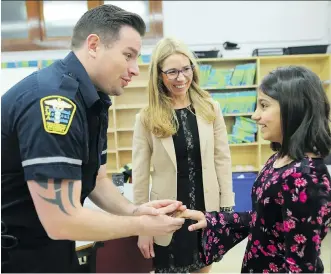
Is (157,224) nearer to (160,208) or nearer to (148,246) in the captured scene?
(160,208)

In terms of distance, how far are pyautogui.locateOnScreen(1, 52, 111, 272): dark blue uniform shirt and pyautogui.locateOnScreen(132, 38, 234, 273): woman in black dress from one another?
25.0 inches

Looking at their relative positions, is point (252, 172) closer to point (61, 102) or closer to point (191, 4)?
point (191, 4)

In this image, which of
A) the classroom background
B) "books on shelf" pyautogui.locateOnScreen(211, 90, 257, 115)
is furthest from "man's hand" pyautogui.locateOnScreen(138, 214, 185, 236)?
"books on shelf" pyautogui.locateOnScreen(211, 90, 257, 115)

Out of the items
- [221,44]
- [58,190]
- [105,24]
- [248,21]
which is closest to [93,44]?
[105,24]

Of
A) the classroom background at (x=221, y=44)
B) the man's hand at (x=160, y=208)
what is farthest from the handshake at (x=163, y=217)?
the classroom background at (x=221, y=44)

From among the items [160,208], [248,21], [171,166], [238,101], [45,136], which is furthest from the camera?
[248,21]

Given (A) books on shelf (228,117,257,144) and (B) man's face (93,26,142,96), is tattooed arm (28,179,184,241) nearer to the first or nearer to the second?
(B) man's face (93,26,142,96)

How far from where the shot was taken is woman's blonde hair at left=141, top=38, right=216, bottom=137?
1802mm

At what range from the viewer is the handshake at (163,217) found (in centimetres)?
Answer: 125

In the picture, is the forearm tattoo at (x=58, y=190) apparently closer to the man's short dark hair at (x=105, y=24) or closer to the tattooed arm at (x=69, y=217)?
the tattooed arm at (x=69, y=217)

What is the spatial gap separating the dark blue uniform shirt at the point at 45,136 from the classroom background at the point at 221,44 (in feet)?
10.5

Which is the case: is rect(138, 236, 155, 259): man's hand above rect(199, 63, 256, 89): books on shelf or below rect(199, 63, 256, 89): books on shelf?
below

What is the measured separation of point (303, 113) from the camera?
1189mm

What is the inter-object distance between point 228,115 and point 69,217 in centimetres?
358
